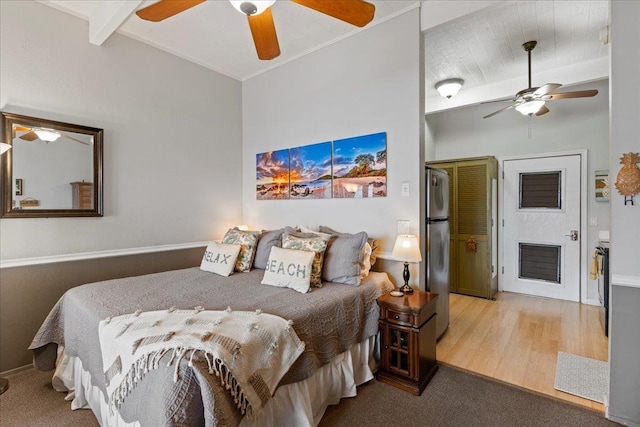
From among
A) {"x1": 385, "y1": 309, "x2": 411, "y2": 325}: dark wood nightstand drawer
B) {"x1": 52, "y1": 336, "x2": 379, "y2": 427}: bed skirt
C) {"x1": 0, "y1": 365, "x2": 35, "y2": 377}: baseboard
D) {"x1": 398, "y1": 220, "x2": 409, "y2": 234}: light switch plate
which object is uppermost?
{"x1": 398, "y1": 220, "x2": 409, "y2": 234}: light switch plate

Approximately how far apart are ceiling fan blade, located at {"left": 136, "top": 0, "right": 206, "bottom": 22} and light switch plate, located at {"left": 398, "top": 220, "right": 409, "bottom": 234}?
215 cm

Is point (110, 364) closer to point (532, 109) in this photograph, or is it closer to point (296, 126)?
point (296, 126)

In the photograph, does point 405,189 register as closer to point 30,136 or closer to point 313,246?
point 313,246

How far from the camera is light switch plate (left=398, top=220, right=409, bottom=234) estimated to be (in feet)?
8.91

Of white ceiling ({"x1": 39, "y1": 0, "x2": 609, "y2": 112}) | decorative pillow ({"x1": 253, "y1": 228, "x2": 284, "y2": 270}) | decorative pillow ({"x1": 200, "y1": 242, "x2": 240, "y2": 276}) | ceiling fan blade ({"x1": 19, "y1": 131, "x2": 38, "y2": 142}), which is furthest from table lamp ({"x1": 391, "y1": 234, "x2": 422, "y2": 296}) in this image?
ceiling fan blade ({"x1": 19, "y1": 131, "x2": 38, "y2": 142})

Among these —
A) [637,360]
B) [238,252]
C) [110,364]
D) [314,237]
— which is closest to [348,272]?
[314,237]

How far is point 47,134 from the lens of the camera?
2.55 metres

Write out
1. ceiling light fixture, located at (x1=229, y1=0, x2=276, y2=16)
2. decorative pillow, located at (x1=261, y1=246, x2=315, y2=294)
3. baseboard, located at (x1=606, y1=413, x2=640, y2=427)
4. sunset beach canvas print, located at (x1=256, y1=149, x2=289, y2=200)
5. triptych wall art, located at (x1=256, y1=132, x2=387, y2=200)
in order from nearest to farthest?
ceiling light fixture, located at (x1=229, y1=0, x2=276, y2=16), baseboard, located at (x1=606, y1=413, x2=640, y2=427), decorative pillow, located at (x1=261, y1=246, x2=315, y2=294), triptych wall art, located at (x1=256, y1=132, x2=387, y2=200), sunset beach canvas print, located at (x1=256, y1=149, x2=289, y2=200)

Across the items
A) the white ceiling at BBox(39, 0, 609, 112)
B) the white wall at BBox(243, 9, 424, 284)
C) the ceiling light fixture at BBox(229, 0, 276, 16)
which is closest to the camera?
the ceiling light fixture at BBox(229, 0, 276, 16)

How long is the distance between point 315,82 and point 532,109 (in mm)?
2435

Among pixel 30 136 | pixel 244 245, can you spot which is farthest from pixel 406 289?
pixel 30 136

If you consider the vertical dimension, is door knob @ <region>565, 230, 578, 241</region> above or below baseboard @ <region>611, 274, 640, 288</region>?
above

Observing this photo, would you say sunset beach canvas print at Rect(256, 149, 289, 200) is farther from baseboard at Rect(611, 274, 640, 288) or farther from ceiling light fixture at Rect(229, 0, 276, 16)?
baseboard at Rect(611, 274, 640, 288)

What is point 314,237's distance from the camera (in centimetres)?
275
